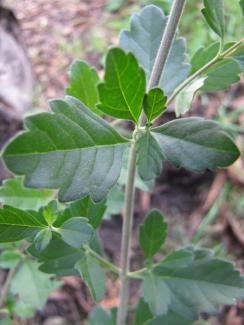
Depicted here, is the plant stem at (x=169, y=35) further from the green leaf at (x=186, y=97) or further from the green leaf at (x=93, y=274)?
the green leaf at (x=93, y=274)

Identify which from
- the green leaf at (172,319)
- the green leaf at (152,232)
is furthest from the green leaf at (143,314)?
the green leaf at (152,232)

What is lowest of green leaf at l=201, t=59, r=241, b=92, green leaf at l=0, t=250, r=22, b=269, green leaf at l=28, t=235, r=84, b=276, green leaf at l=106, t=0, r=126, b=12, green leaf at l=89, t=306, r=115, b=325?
green leaf at l=89, t=306, r=115, b=325

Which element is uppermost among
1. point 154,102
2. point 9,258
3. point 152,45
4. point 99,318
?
point 152,45

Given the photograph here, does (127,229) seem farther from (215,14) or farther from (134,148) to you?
(215,14)

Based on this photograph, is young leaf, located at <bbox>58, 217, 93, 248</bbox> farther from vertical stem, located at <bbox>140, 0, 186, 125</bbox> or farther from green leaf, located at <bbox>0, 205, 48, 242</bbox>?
vertical stem, located at <bbox>140, 0, 186, 125</bbox>

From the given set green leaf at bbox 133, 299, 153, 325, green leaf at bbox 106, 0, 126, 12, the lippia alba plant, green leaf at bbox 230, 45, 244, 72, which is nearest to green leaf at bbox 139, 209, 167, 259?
the lippia alba plant

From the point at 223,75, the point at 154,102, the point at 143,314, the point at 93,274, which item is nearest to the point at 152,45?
the point at 223,75
